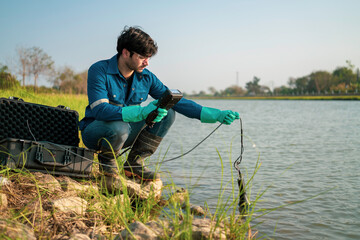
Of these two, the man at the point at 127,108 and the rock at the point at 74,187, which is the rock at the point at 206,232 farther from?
the rock at the point at 74,187

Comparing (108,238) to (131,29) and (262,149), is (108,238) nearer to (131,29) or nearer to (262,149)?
(131,29)

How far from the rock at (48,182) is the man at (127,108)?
0.40 meters

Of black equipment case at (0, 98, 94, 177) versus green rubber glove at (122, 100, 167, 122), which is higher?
green rubber glove at (122, 100, 167, 122)

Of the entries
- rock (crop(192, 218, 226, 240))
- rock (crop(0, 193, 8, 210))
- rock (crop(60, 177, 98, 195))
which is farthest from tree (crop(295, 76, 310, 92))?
rock (crop(0, 193, 8, 210))

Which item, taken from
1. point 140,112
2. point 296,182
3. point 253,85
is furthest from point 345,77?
point 140,112

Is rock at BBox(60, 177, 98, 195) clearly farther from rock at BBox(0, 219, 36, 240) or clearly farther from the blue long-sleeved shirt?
rock at BBox(0, 219, 36, 240)

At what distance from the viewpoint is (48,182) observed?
3.11m

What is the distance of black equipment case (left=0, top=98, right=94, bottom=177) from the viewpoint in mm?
3139

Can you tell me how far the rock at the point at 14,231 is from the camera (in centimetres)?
201

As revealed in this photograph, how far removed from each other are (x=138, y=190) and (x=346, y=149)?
605 centimetres

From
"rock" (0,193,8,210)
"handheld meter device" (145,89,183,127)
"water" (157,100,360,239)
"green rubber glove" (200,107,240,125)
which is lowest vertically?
"water" (157,100,360,239)

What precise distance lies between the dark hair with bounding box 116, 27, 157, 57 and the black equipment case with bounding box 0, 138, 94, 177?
3.35 feet

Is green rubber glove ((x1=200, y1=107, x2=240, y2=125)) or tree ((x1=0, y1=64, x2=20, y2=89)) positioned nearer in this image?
green rubber glove ((x1=200, y1=107, x2=240, y2=125))

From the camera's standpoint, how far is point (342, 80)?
237 feet
